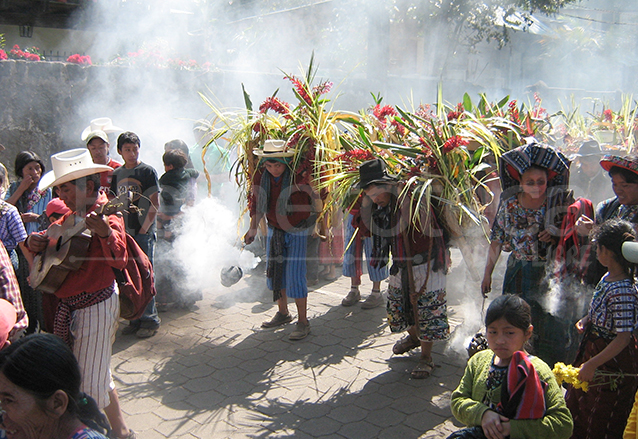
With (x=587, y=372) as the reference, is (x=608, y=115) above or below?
above

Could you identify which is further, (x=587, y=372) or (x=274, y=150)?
(x=274, y=150)

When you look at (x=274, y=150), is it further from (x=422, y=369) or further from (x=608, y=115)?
(x=608, y=115)

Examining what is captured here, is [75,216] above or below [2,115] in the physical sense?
below

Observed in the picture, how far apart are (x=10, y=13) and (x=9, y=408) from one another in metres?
12.3

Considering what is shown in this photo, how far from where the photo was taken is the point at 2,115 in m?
8.16

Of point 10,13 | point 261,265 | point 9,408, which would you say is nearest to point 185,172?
point 261,265

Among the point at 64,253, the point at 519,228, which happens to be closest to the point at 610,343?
the point at 519,228

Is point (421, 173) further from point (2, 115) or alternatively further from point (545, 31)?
point (545, 31)

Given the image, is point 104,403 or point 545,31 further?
point 545,31

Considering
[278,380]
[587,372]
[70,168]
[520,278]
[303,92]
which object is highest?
[303,92]

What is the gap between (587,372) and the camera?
3.01m

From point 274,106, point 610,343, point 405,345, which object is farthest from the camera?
point 274,106

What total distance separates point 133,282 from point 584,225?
3.01 m

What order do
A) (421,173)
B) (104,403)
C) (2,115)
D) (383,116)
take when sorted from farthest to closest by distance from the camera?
(2,115), (383,116), (421,173), (104,403)
